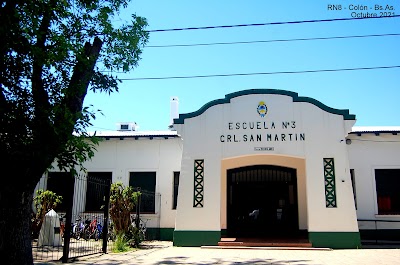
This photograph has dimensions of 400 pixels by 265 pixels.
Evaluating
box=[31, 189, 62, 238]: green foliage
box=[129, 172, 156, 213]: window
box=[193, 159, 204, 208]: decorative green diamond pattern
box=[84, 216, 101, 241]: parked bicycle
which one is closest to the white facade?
box=[193, 159, 204, 208]: decorative green diamond pattern

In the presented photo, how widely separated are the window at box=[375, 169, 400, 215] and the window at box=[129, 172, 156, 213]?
9994mm

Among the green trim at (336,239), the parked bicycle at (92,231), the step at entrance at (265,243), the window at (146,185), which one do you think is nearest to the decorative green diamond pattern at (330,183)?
the green trim at (336,239)

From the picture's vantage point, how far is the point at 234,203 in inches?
679

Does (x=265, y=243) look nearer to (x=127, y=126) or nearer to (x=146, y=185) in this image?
(x=146, y=185)

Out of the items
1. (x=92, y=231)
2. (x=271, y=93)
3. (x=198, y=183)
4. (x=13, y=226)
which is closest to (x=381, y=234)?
(x=271, y=93)

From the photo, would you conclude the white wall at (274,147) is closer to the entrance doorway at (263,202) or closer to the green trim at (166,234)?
the entrance doorway at (263,202)

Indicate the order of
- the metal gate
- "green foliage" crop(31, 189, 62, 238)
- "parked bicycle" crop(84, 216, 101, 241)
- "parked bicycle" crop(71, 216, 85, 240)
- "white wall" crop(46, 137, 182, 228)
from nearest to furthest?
the metal gate < "green foliage" crop(31, 189, 62, 238) < "parked bicycle" crop(84, 216, 101, 241) < "parked bicycle" crop(71, 216, 85, 240) < "white wall" crop(46, 137, 182, 228)

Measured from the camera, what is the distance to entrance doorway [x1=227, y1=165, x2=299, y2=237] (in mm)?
17000

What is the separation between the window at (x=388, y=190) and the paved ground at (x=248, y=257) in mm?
2977

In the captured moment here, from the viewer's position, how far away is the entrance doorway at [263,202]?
669 inches

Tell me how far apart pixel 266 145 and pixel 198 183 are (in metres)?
3.01

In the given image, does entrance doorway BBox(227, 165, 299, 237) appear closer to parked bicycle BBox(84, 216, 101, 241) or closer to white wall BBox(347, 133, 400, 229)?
white wall BBox(347, 133, 400, 229)

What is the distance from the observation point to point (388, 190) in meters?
16.7

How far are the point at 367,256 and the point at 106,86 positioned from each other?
907 cm
